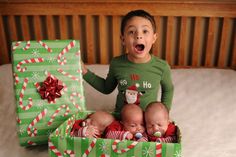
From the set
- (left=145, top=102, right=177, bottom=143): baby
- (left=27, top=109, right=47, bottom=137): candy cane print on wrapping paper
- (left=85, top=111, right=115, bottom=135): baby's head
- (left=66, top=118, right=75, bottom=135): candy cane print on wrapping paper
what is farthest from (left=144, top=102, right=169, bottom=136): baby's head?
(left=27, top=109, right=47, bottom=137): candy cane print on wrapping paper

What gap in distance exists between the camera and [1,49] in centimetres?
188

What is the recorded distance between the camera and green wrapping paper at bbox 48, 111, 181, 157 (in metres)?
0.89

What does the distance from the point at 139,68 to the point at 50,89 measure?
0.34 m

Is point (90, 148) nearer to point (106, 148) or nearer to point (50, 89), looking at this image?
point (106, 148)

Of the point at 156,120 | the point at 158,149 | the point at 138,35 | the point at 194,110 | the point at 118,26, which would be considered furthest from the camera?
the point at 118,26

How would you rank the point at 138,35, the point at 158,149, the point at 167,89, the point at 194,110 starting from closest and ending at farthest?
the point at 158,149, the point at 138,35, the point at 167,89, the point at 194,110

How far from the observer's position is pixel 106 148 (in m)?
0.91

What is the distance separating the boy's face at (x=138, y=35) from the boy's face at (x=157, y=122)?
0.81ft

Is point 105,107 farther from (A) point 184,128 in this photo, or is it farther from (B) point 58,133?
(B) point 58,133

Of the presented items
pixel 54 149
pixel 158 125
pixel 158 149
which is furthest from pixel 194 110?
pixel 54 149

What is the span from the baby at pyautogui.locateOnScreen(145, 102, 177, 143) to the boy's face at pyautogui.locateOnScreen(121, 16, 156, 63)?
9.0 inches

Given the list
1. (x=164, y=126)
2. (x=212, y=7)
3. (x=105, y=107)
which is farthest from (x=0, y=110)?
(x=212, y=7)

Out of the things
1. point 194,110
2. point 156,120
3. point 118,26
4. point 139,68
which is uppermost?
point 118,26

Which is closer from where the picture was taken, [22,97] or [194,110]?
[22,97]
